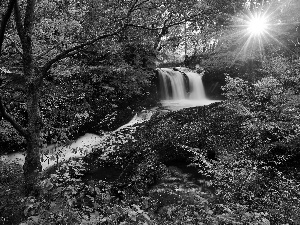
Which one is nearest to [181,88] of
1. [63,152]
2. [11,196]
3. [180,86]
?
[180,86]

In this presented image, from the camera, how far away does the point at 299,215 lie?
4.64 metres

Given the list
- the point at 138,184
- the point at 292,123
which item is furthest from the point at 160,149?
the point at 292,123

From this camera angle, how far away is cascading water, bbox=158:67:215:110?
58.4ft

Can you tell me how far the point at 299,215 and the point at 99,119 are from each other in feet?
28.4

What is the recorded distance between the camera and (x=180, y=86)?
1895cm

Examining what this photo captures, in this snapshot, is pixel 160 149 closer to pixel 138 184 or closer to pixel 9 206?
pixel 138 184

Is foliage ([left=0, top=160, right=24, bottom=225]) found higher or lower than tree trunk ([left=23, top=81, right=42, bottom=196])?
lower

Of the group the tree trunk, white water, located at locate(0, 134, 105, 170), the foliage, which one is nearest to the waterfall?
white water, located at locate(0, 134, 105, 170)

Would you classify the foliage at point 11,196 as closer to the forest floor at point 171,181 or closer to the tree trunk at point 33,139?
the forest floor at point 171,181

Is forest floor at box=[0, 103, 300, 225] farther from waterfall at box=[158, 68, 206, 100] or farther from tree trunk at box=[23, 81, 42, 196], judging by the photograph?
waterfall at box=[158, 68, 206, 100]

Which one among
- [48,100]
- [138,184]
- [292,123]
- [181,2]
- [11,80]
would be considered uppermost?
[181,2]

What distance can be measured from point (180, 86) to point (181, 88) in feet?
0.58

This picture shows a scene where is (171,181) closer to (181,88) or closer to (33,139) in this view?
(33,139)

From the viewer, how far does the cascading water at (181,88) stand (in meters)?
17.8
